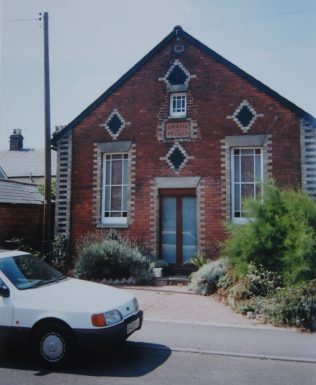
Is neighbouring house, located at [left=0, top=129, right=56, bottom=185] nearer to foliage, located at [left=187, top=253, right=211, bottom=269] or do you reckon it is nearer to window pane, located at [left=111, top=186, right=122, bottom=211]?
window pane, located at [left=111, top=186, right=122, bottom=211]

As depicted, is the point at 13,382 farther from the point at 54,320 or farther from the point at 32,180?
the point at 32,180

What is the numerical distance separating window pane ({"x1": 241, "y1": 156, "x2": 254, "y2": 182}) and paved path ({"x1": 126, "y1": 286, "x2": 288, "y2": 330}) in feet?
12.9

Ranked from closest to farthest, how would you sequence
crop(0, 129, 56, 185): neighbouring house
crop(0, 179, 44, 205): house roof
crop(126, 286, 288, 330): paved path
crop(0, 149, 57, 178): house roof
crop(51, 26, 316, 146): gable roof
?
crop(126, 286, 288, 330): paved path
crop(51, 26, 316, 146): gable roof
crop(0, 179, 44, 205): house roof
crop(0, 129, 56, 185): neighbouring house
crop(0, 149, 57, 178): house roof

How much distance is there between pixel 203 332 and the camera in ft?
23.6

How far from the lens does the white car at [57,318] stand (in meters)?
5.27

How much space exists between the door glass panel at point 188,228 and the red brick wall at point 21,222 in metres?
5.31

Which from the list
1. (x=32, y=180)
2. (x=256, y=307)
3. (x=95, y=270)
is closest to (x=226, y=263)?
(x=256, y=307)

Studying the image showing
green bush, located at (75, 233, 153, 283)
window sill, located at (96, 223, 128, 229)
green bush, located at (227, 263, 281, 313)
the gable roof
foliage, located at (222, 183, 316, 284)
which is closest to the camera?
foliage, located at (222, 183, 316, 284)

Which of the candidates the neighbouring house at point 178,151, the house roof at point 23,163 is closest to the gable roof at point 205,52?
the neighbouring house at point 178,151

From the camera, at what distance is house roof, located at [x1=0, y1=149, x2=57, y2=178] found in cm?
2925

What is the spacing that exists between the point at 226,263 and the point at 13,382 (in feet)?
21.0

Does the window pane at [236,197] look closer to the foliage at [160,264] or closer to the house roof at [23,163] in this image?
the foliage at [160,264]

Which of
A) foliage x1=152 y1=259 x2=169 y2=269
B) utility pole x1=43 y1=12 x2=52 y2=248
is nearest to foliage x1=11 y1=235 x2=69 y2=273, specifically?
utility pole x1=43 y1=12 x2=52 y2=248

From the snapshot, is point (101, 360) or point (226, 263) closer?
point (101, 360)
